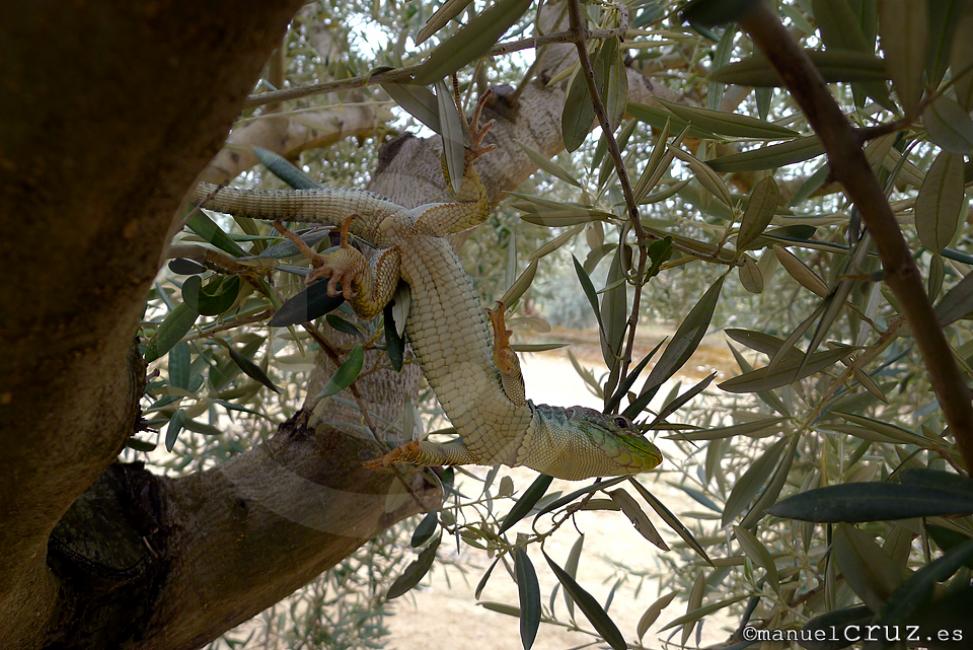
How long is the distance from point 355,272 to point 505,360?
28 cm

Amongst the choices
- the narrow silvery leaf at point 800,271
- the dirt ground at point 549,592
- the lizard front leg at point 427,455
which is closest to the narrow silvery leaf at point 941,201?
the narrow silvery leaf at point 800,271

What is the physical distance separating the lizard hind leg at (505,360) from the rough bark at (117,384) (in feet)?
1.14

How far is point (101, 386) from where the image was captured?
0.60 m

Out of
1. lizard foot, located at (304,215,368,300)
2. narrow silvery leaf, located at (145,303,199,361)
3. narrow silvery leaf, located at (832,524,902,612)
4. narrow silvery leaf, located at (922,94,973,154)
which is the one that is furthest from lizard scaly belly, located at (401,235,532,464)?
narrow silvery leaf, located at (922,94,973,154)

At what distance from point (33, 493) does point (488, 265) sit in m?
2.04

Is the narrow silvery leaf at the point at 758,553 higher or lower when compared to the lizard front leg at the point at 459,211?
lower

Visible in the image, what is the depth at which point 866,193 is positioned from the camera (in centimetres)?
48

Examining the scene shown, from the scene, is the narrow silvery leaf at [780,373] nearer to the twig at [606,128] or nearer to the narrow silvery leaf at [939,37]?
the twig at [606,128]

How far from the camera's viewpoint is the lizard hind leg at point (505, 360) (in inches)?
42.3

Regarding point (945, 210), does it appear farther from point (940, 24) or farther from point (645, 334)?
point (645, 334)

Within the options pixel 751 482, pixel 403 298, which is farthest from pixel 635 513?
pixel 403 298

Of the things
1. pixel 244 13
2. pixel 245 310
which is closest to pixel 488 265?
pixel 245 310

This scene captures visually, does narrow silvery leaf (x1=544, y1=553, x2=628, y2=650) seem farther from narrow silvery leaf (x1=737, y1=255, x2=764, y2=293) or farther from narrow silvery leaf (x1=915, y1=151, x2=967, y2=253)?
narrow silvery leaf (x1=915, y1=151, x2=967, y2=253)

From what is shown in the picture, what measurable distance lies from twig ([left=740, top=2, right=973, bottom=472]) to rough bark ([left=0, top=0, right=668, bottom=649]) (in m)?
0.30
